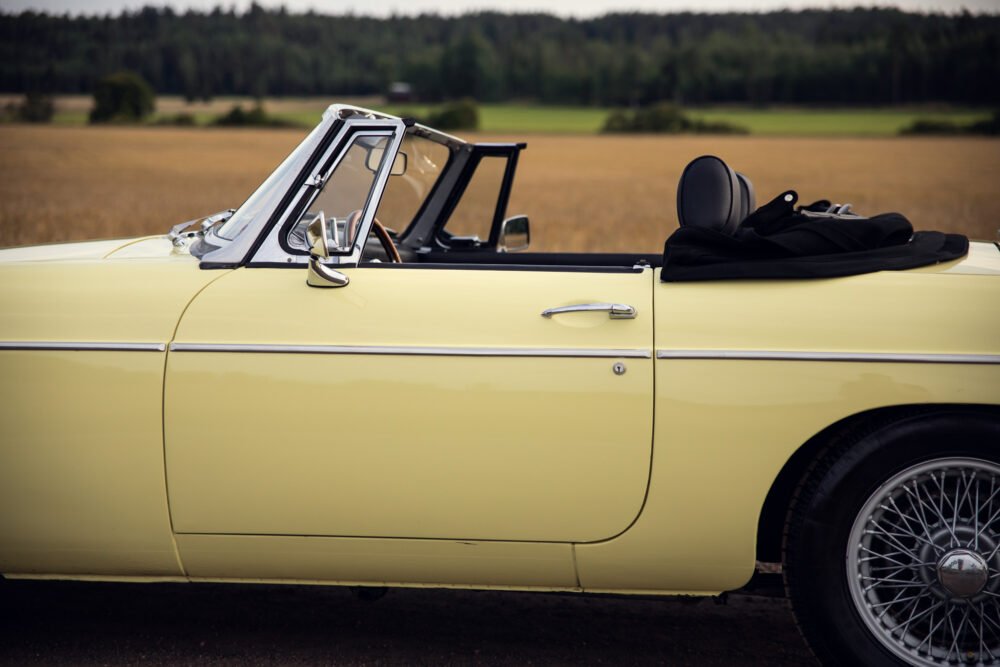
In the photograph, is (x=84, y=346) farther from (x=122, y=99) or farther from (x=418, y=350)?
(x=122, y=99)

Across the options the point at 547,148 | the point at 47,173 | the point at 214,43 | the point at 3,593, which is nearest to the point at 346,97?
the point at 214,43

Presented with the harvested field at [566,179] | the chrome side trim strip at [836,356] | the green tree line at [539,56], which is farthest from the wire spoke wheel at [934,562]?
the green tree line at [539,56]

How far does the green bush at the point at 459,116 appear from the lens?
6650 cm

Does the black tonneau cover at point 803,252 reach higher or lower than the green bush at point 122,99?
higher

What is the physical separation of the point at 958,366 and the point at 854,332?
10.6 inches

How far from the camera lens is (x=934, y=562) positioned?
2750 mm

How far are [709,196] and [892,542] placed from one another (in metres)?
1.13

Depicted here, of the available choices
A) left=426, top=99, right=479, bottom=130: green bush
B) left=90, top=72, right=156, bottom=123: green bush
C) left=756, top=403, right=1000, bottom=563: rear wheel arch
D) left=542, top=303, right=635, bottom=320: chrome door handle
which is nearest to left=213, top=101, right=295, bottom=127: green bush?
left=90, top=72, right=156, bottom=123: green bush

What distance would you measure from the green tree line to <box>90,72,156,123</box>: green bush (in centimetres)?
88

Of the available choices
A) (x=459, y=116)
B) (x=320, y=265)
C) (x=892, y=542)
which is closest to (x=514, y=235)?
(x=320, y=265)

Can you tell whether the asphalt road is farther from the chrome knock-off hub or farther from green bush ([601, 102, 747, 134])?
green bush ([601, 102, 747, 134])

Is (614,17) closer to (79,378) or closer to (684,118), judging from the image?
(684,118)

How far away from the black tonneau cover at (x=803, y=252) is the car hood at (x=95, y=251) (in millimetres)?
1585

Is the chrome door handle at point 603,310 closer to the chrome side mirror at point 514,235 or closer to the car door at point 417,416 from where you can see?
the car door at point 417,416
